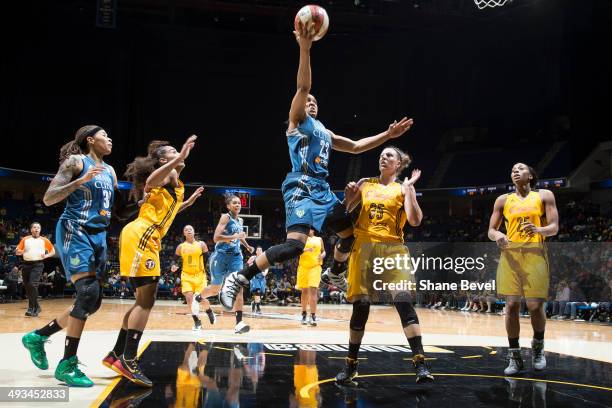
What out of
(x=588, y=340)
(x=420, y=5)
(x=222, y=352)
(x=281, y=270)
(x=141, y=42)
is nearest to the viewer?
(x=222, y=352)

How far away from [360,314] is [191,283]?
575 cm

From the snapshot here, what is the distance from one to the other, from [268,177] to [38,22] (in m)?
13.6

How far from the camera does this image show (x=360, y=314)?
4.75m

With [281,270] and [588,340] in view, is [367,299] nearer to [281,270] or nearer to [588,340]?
[588,340]

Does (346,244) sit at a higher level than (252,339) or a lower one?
higher

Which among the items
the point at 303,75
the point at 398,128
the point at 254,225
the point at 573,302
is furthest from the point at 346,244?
the point at 254,225

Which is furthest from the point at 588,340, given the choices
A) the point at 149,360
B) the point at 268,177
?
the point at 268,177

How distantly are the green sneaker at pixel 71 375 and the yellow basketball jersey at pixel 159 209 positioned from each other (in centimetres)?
120

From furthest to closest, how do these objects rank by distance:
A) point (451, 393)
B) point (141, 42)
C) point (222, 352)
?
1. point (141, 42)
2. point (222, 352)
3. point (451, 393)

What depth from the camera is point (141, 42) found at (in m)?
29.0

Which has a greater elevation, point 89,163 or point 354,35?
point 354,35

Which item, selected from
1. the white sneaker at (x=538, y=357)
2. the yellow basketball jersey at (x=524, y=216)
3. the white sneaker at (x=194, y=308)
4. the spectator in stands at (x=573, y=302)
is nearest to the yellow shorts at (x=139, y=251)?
the yellow basketball jersey at (x=524, y=216)

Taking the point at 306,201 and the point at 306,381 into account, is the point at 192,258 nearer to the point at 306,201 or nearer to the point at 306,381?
the point at 306,381

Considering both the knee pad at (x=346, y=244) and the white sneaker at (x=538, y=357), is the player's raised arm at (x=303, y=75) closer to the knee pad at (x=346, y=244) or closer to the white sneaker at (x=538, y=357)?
the knee pad at (x=346, y=244)
